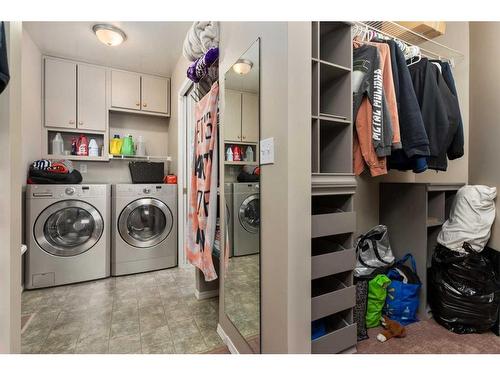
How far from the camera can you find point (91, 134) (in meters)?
2.99

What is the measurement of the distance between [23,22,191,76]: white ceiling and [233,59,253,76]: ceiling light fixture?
129cm

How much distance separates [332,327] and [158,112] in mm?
3009

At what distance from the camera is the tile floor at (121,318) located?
1.50 meters

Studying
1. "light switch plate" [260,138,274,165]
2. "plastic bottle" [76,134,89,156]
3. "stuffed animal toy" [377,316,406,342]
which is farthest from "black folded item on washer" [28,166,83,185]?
"stuffed animal toy" [377,316,406,342]

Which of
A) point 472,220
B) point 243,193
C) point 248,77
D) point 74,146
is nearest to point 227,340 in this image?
point 243,193

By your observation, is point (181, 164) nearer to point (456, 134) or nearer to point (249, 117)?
point (249, 117)

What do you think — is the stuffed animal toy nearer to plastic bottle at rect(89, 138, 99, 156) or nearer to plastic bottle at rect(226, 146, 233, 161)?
plastic bottle at rect(226, 146, 233, 161)

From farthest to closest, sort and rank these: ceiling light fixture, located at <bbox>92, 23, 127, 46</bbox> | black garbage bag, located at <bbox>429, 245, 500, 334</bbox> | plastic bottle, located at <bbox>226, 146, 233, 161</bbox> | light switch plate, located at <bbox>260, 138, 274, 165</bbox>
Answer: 1. ceiling light fixture, located at <bbox>92, 23, 127, 46</bbox>
2. black garbage bag, located at <bbox>429, 245, 500, 334</bbox>
3. plastic bottle, located at <bbox>226, 146, 233, 161</bbox>
4. light switch plate, located at <bbox>260, 138, 274, 165</bbox>

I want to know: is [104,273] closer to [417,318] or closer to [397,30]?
[417,318]

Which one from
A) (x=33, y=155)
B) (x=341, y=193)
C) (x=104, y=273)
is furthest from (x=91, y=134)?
(x=341, y=193)

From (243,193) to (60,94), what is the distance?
2.64 m

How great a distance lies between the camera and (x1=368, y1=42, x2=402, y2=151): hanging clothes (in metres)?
1.32

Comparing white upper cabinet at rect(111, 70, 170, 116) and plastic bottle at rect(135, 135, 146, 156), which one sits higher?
white upper cabinet at rect(111, 70, 170, 116)

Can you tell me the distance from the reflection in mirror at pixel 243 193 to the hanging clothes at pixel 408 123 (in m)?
0.86
